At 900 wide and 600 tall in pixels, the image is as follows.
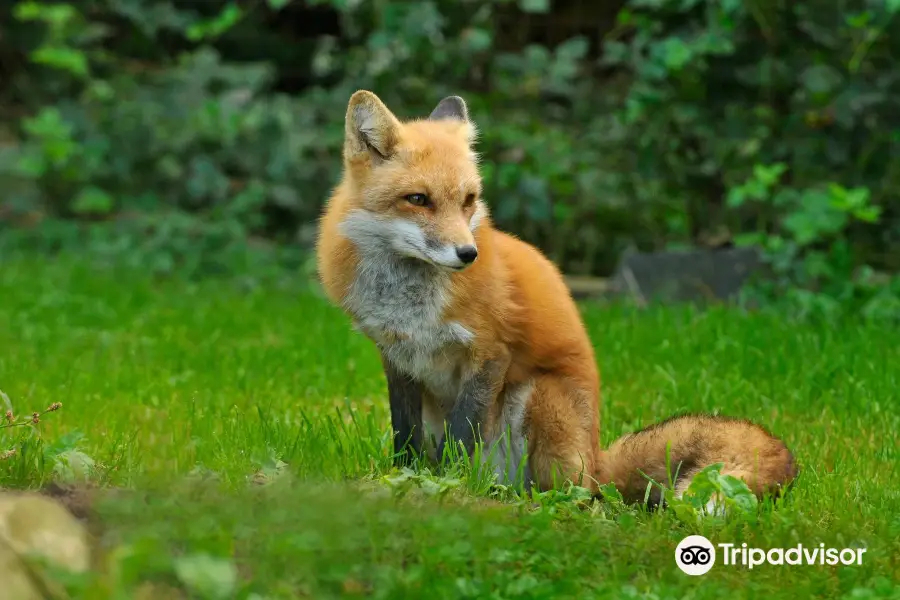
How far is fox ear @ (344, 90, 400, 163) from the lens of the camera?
415 centimetres

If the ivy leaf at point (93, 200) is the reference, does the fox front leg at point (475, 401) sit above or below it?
above

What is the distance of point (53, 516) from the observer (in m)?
2.85

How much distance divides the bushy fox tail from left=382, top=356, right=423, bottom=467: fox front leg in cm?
70

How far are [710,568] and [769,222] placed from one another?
498 centimetres

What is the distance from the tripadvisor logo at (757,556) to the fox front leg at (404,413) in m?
1.19

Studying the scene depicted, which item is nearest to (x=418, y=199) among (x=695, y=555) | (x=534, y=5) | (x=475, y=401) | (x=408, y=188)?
(x=408, y=188)

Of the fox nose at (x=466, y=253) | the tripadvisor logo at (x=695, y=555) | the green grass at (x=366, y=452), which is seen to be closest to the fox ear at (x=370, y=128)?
the fox nose at (x=466, y=253)

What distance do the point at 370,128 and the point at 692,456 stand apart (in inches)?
65.7

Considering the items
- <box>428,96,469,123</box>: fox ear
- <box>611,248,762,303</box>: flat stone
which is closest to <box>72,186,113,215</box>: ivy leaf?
<box>611,248,762,303</box>: flat stone

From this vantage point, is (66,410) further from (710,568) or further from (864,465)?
(864,465)

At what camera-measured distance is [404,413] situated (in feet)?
14.0

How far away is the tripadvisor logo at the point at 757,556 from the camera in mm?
3309

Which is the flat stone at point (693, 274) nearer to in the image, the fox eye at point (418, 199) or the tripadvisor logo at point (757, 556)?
the fox eye at point (418, 199)

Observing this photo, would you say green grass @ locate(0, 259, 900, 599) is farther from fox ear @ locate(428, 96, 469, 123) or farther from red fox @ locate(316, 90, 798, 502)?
fox ear @ locate(428, 96, 469, 123)
